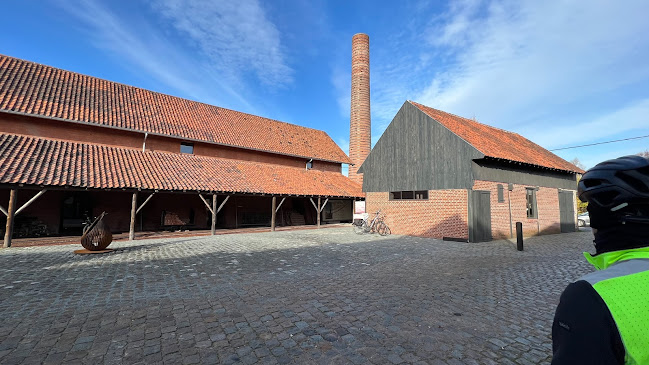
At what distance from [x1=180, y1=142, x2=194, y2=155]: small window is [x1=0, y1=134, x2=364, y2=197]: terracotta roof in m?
0.69

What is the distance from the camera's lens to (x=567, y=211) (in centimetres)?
1838

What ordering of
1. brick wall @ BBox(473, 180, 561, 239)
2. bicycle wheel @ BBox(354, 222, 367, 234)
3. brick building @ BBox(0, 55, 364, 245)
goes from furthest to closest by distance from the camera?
bicycle wheel @ BBox(354, 222, 367, 234) < brick wall @ BBox(473, 180, 561, 239) < brick building @ BBox(0, 55, 364, 245)

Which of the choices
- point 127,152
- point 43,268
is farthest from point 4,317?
point 127,152

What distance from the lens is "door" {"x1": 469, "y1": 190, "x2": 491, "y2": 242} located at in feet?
41.6

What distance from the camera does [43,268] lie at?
713 cm

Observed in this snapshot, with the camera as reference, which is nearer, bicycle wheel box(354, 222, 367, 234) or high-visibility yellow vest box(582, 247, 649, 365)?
high-visibility yellow vest box(582, 247, 649, 365)

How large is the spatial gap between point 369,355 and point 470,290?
3.32 m

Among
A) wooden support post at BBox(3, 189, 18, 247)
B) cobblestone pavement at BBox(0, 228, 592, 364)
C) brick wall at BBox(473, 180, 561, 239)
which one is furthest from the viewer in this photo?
brick wall at BBox(473, 180, 561, 239)

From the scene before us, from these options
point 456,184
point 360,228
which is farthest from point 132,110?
point 456,184

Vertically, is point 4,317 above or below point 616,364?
below

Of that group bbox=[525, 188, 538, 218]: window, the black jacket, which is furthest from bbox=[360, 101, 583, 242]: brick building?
the black jacket

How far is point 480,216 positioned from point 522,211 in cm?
397

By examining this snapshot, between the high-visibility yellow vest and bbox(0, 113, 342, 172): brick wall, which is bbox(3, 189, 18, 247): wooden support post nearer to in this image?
bbox(0, 113, 342, 172): brick wall

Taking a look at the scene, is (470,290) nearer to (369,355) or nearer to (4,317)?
(369,355)
